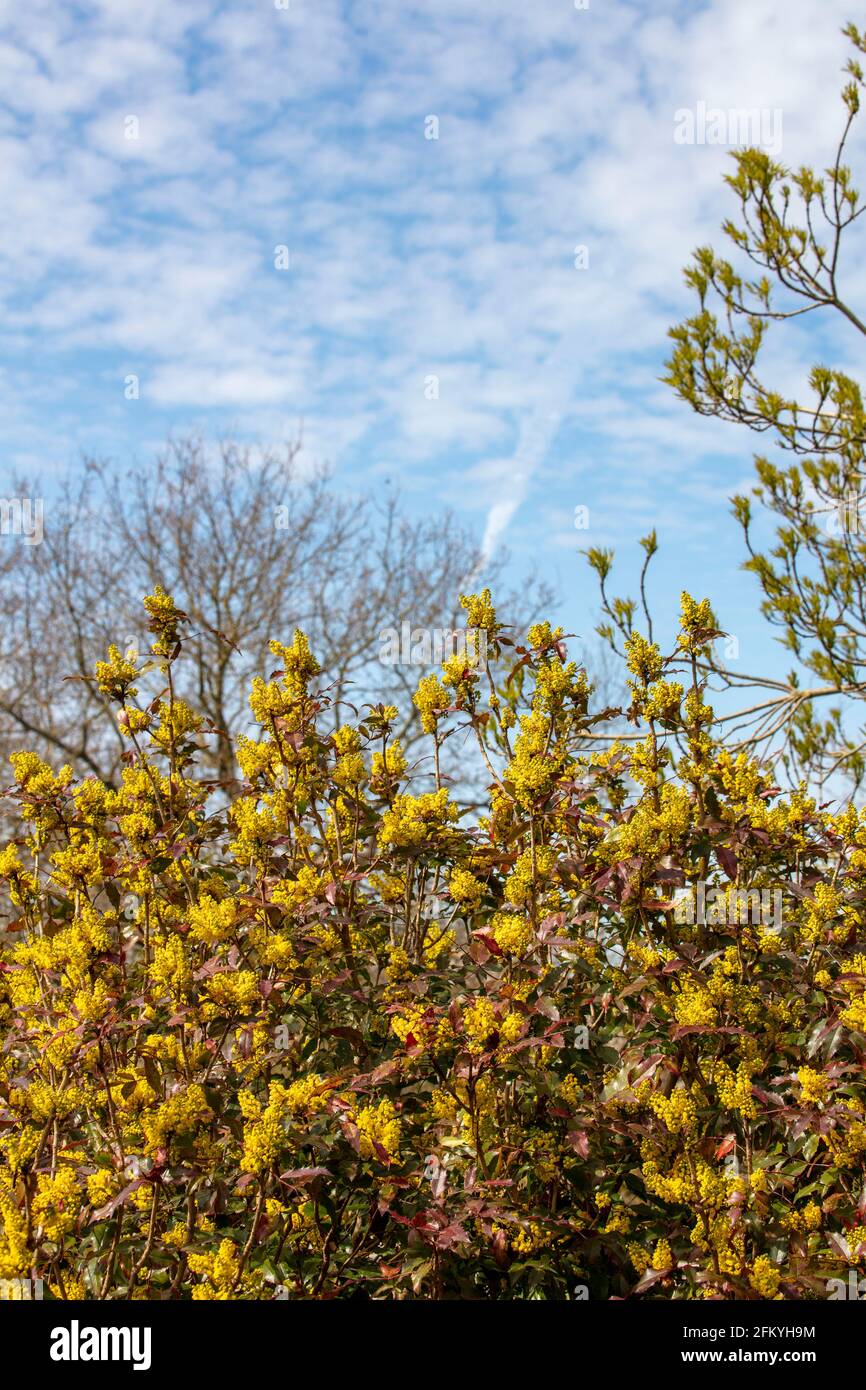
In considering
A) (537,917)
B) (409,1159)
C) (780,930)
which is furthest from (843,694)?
(409,1159)

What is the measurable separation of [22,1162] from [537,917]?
1166mm

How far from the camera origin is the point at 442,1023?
90.2 inches

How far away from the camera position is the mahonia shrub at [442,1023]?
2.29 metres

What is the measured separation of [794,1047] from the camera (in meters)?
2.54

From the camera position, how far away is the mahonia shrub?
2.29 m

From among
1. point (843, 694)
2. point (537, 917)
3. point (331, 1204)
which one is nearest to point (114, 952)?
point (331, 1204)

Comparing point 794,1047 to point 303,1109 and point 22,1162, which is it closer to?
point 303,1109

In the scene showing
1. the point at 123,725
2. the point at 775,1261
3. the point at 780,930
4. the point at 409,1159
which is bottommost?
the point at 775,1261

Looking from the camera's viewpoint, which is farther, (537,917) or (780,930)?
(780,930)

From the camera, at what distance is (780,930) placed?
279 centimetres
